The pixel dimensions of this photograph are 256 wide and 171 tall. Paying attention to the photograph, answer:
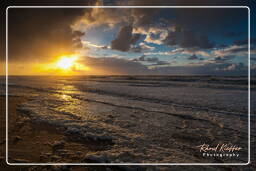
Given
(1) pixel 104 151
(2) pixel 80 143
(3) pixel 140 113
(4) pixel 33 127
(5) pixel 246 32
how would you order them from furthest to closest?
1. (3) pixel 140 113
2. (4) pixel 33 127
3. (5) pixel 246 32
4. (2) pixel 80 143
5. (1) pixel 104 151

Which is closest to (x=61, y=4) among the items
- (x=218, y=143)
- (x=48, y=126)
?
(x=48, y=126)

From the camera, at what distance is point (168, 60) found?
4.94 m

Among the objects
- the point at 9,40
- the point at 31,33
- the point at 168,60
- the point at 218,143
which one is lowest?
the point at 218,143

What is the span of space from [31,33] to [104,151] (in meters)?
4.54

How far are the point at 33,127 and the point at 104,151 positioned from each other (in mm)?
2525

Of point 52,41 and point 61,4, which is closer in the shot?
point 61,4

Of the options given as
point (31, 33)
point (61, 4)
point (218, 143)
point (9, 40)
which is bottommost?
point (218, 143)

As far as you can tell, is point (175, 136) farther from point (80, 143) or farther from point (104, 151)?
point (80, 143)

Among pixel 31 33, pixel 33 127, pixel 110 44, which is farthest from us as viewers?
pixel 31 33

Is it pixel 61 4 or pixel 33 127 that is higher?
pixel 61 4

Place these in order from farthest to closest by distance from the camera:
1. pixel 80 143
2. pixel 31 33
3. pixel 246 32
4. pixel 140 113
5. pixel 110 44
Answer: pixel 140 113
pixel 31 33
pixel 110 44
pixel 246 32
pixel 80 143

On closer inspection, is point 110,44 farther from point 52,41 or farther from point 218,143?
point 218,143

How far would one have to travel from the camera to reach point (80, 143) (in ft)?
11.8

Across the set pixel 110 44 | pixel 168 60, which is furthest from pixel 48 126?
pixel 168 60
